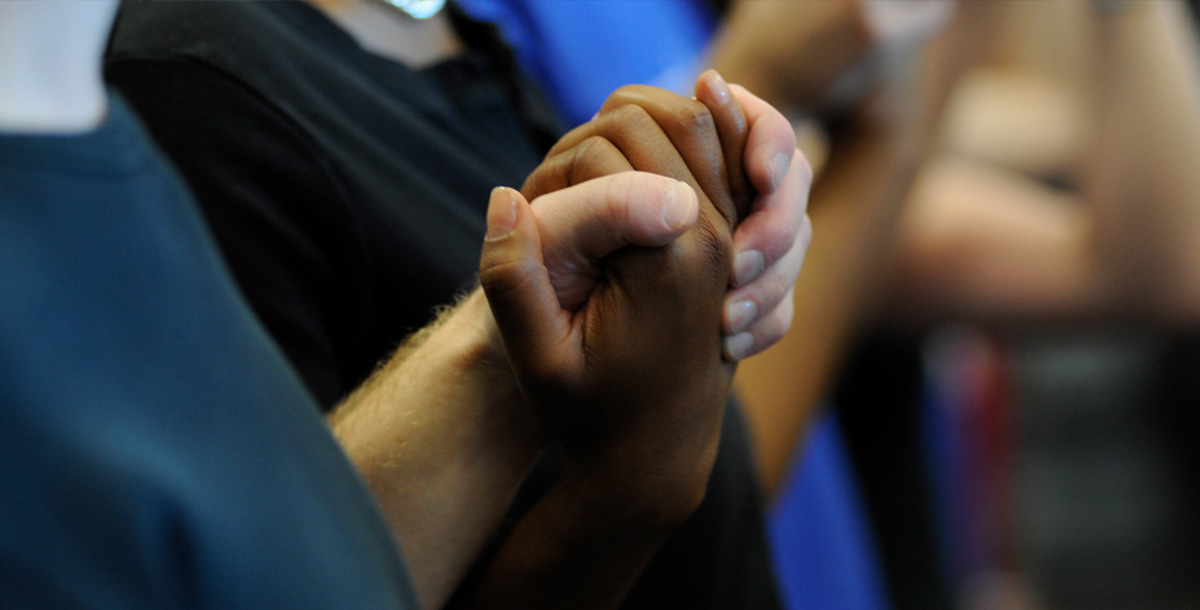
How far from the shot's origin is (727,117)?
13.2 inches

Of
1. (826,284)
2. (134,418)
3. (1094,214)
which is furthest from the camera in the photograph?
(1094,214)

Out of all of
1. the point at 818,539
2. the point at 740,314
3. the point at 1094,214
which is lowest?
the point at 818,539

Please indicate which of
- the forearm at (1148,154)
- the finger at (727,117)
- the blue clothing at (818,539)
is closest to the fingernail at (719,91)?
the finger at (727,117)

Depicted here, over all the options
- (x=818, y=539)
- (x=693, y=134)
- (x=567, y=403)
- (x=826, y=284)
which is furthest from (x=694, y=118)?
(x=818, y=539)

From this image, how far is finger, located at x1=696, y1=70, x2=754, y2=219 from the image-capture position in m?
0.34

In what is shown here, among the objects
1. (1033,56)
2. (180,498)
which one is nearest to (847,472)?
(1033,56)

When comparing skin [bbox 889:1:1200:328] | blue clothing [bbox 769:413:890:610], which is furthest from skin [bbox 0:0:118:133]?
skin [bbox 889:1:1200:328]

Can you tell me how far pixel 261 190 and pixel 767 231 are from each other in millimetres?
206

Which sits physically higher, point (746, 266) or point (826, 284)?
point (746, 266)

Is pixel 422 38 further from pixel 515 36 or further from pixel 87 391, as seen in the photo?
pixel 87 391

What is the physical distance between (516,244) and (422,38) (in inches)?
11.1

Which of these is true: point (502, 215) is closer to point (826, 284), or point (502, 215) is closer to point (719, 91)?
point (719, 91)

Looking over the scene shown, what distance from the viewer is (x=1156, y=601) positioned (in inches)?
73.6

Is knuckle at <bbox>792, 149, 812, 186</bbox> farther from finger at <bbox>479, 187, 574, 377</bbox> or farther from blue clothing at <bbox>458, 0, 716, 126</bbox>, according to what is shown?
blue clothing at <bbox>458, 0, 716, 126</bbox>
